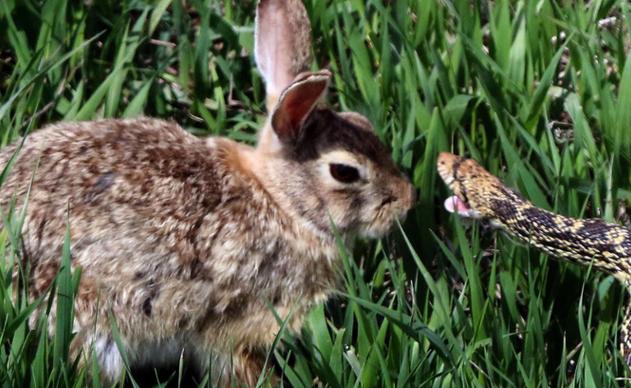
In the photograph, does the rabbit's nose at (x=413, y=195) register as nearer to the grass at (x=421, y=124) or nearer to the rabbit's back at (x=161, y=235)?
the grass at (x=421, y=124)

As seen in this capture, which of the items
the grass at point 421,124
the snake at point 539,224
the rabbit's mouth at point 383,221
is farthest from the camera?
the rabbit's mouth at point 383,221

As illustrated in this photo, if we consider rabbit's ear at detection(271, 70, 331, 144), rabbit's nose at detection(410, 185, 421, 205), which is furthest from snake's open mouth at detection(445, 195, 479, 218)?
rabbit's ear at detection(271, 70, 331, 144)

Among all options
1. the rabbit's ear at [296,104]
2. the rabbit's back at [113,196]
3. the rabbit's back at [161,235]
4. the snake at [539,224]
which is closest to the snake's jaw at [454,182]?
the snake at [539,224]

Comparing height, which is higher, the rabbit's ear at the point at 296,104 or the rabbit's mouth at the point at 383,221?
the rabbit's ear at the point at 296,104

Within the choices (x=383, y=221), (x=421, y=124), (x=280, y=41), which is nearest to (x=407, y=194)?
(x=383, y=221)

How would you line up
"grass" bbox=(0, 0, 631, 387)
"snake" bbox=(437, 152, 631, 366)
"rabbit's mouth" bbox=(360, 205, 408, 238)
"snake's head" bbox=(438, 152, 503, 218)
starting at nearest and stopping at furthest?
"grass" bbox=(0, 0, 631, 387) < "snake" bbox=(437, 152, 631, 366) < "rabbit's mouth" bbox=(360, 205, 408, 238) < "snake's head" bbox=(438, 152, 503, 218)

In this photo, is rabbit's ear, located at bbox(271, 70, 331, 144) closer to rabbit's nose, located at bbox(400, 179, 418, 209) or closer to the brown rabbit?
the brown rabbit
